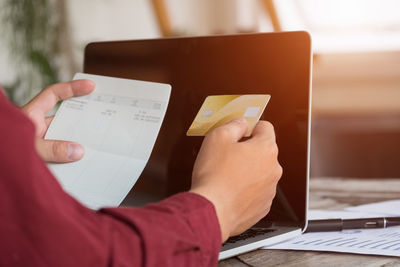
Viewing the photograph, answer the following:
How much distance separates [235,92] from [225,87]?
0.07ft

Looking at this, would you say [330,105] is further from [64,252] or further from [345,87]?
[64,252]

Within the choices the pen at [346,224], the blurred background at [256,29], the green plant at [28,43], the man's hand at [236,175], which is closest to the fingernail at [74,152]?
the man's hand at [236,175]

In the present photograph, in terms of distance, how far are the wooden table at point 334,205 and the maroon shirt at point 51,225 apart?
8.2 inches

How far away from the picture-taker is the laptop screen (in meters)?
0.69

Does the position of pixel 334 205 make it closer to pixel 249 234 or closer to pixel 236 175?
pixel 249 234

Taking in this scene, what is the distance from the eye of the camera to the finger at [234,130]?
0.58 meters

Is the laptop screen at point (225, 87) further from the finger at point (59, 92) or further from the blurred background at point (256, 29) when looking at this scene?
the blurred background at point (256, 29)

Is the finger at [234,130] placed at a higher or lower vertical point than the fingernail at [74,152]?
higher

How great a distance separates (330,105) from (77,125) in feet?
7.90

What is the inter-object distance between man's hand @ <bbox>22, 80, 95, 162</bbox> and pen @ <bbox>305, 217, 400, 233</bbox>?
0.37 metres

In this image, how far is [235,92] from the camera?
2.39 feet

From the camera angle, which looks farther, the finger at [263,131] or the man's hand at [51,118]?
the man's hand at [51,118]

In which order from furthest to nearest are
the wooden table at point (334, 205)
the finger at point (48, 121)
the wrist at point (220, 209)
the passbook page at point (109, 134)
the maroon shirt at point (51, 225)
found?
the finger at point (48, 121)
the passbook page at point (109, 134)
the wooden table at point (334, 205)
the wrist at point (220, 209)
the maroon shirt at point (51, 225)

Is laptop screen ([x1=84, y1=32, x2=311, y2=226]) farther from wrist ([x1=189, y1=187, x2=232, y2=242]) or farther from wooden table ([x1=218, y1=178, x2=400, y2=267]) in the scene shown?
wrist ([x1=189, y1=187, x2=232, y2=242])
